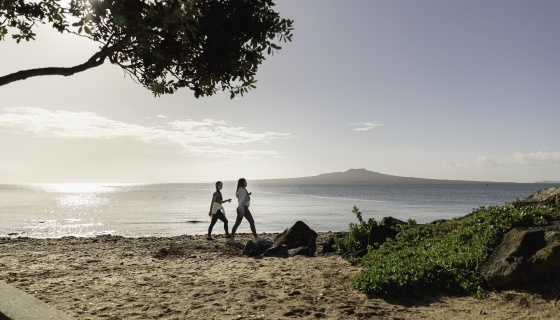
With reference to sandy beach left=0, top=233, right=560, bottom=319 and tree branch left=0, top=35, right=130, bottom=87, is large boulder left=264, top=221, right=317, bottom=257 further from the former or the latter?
tree branch left=0, top=35, right=130, bottom=87

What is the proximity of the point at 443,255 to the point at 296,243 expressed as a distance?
19.0 ft

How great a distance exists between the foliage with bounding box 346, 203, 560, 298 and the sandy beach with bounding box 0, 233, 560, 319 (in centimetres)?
33

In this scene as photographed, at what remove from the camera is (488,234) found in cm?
918

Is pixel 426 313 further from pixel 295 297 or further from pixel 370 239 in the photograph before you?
pixel 370 239

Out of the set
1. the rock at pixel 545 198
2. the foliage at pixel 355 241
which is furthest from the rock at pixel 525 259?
the foliage at pixel 355 241

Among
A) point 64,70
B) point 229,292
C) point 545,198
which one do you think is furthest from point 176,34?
point 545,198

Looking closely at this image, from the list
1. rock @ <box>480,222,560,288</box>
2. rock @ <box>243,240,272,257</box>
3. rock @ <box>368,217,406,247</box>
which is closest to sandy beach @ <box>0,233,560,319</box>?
rock @ <box>480,222,560,288</box>

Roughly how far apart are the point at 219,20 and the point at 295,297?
561cm

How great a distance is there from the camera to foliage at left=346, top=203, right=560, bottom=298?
→ 25.8 feet

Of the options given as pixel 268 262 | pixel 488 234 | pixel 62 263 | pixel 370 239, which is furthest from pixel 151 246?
pixel 488 234

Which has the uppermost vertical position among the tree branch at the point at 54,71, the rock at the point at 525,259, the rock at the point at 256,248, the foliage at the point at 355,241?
the tree branch at the point at 54,71

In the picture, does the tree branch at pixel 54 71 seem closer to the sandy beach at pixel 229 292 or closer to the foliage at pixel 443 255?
the sandy beach at pixel 229 292

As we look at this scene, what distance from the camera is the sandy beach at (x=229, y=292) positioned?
6828 mm

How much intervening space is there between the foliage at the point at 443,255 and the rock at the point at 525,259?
0.31 metres
